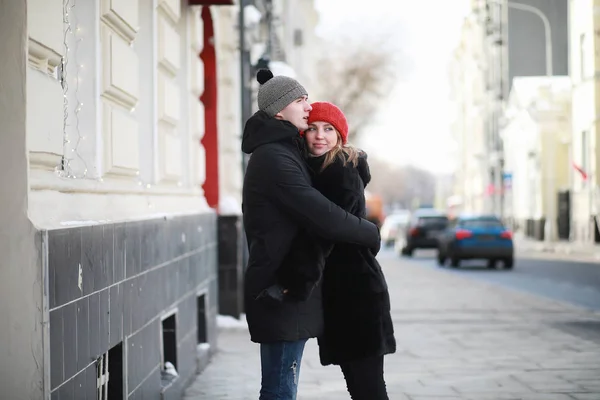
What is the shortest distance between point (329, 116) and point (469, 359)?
5331 mm

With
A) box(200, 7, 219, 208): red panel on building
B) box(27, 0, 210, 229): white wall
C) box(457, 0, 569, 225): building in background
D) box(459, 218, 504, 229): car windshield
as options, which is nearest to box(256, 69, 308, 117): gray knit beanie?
box(27, 0, 210, 229): white wall

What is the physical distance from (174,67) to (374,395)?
411cm

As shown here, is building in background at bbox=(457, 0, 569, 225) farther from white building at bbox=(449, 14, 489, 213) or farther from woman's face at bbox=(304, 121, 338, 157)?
woman's face at bbox=(304, 121, 338, 157)

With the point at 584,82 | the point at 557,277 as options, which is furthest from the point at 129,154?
the point at 584,82

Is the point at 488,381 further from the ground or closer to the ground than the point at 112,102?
closer to the ground

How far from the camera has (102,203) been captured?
5375 mm

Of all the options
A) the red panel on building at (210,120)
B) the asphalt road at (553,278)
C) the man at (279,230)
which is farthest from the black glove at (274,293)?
the asphalt road at (553,278)

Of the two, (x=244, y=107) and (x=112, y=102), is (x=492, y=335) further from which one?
(x=112, y=102)

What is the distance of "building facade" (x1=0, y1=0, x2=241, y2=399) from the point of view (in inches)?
155

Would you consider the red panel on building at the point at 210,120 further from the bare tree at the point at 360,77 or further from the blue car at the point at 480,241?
the bare tree at the point at 360,77

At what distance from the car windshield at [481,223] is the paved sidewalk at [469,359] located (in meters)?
13.3

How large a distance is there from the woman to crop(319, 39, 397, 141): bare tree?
160 feet

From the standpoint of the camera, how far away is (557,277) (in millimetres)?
22266

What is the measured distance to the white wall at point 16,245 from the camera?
3.87 metres
